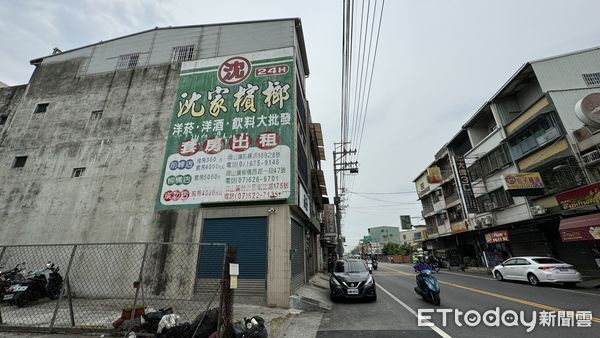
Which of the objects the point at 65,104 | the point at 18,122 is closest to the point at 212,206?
the point at 65,104

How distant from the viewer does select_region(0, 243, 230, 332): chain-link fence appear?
817 cm

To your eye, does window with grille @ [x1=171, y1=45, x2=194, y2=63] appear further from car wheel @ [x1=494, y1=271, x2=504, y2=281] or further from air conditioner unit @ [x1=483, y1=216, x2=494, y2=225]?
air conditioner unit @ [x1=483, y1=216, x2=494, y2=225]

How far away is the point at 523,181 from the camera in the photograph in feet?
54.2

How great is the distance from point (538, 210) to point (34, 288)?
26.2 meters

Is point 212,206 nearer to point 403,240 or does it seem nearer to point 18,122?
point 18,122

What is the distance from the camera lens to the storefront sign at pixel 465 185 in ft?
76.5

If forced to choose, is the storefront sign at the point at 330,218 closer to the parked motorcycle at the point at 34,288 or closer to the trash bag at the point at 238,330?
the parked motorcycle at the point at 34,288

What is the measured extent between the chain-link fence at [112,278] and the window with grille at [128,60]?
10.1 meters

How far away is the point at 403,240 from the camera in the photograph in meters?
85.8

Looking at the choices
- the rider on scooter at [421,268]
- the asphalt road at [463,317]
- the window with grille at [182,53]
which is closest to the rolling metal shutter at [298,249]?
the asphalt road at [463,317]

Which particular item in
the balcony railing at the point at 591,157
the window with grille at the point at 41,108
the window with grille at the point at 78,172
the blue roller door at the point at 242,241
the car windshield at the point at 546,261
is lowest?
the car windshield at the point at 546,261

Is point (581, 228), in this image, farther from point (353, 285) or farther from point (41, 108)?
point (41, 108)

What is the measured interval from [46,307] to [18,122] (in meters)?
11.5

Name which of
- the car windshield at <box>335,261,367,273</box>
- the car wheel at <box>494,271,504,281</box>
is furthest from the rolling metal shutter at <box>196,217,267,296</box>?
the car wheel at <box>494,271,504,281</box>
